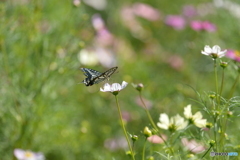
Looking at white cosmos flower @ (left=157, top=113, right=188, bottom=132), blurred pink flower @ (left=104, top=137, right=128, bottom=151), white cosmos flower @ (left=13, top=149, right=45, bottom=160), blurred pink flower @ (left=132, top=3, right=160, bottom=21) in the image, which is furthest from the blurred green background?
blurred pink flower @ (left=132, top=3, right=160, bottom=21)

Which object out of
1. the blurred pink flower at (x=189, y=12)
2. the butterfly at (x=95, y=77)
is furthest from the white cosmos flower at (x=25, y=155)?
the blurred pink flower at (x=189, y=12)

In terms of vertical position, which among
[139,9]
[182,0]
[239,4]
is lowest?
[239,4]

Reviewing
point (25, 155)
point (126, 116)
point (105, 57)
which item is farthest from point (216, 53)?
point (105, 57)

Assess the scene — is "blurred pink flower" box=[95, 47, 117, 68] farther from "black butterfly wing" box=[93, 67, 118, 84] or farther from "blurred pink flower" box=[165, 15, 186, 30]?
"black butterfly wing" box=[93, 67, 118, 84]

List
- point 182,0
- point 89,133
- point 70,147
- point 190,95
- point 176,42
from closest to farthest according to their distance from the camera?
point 70,147 < point 89,133 < point 190,95 < point 176,42 < point 182,0

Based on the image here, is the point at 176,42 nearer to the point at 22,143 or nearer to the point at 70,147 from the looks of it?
the point at 70,147

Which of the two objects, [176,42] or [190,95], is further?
[176,42]

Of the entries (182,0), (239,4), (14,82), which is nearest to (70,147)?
(14,82)

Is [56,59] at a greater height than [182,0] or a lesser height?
lesser

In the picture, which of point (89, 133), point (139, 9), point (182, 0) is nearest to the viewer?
point (89, 133)
